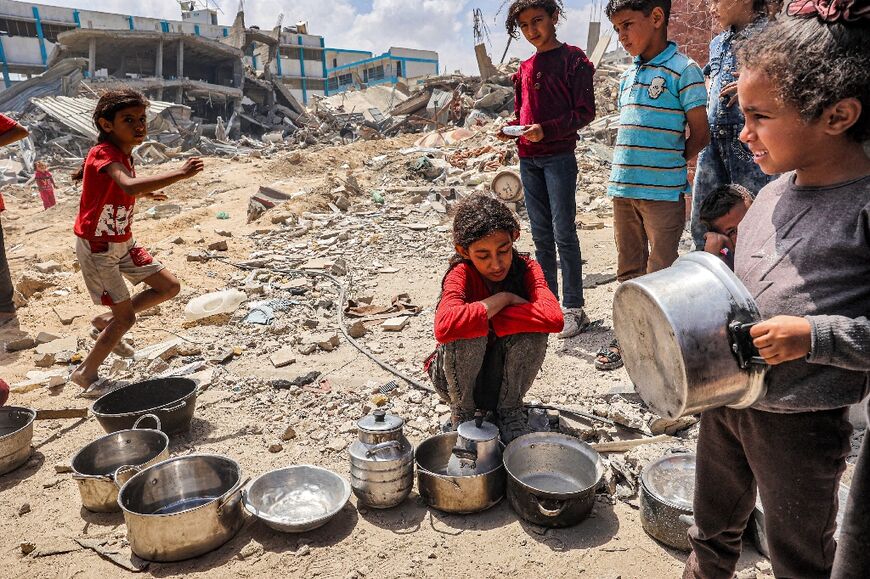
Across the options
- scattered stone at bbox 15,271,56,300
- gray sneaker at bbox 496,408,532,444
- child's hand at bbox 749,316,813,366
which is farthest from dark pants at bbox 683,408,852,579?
scattered stone at bbox 15,271,56,300

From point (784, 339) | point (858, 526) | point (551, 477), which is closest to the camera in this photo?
point (858, 526)

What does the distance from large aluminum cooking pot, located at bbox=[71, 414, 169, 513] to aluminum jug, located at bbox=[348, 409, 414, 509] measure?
39.7 inches

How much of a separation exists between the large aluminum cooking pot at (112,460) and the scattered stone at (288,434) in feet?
2.14

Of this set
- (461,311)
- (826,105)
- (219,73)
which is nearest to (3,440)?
(461,311)

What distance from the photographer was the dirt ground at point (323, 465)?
2.37 metres

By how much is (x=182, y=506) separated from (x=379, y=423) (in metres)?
1.07

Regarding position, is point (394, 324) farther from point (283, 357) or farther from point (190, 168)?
point (190, 168)

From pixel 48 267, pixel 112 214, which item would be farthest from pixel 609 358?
pixel 48 267

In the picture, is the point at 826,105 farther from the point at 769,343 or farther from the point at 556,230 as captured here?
the point at 556,230

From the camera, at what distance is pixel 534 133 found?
3.99m

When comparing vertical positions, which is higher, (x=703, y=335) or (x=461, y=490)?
(x=703, y=335)

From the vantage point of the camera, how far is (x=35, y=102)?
20.2 meters

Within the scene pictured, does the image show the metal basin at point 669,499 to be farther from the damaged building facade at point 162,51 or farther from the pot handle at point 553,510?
the damaged building facade at point 162,51

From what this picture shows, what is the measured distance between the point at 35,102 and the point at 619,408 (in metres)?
24.0
